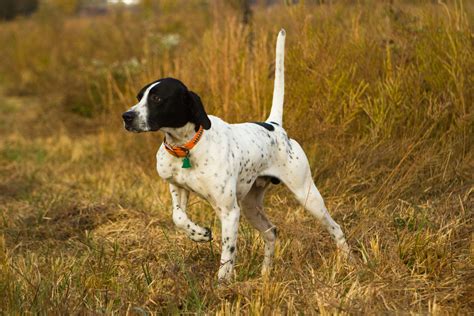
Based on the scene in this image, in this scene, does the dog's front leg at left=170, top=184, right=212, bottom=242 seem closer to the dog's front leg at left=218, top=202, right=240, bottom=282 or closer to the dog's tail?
the dog's front leg at left=218, top=202, right=240, bottom=282

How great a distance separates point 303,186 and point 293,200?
1.16 meters

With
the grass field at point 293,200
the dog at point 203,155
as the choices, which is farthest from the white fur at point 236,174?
the grass field at point 293,200

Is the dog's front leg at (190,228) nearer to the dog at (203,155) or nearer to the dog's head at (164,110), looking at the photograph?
the dog at (203,155)

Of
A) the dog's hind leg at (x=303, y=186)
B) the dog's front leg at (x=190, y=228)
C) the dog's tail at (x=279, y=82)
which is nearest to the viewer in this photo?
the dog's front leg at (x=190, y=228)

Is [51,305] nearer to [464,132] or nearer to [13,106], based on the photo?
[464,132]

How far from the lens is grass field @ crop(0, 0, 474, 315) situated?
3811mm

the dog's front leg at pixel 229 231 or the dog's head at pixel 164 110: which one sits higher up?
the dog's head at pixel 164 110

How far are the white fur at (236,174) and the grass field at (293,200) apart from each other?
0.51 ft

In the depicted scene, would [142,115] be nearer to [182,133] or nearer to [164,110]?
[164,110]

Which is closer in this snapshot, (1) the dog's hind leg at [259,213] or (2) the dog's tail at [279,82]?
(1) the dog's hind leg at [259,213]

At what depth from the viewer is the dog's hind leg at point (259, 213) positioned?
475 cm

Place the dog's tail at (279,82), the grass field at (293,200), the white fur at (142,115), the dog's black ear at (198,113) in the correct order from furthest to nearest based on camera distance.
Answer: the dog's tail at (279,82) → the dog's black ear at (198,113) → the white fur at (142,115) → the grass field at (293,200)

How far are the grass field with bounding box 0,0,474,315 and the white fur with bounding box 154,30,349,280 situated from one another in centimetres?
15

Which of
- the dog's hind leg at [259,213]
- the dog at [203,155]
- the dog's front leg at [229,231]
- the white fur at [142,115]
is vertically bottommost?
the dog's hind leg at [259,213]
